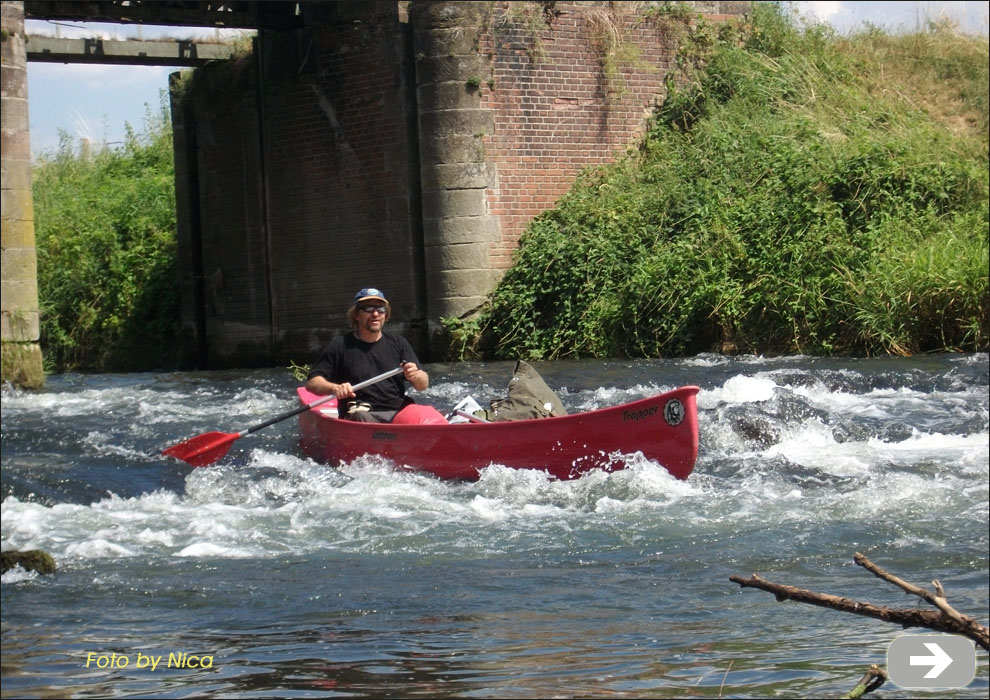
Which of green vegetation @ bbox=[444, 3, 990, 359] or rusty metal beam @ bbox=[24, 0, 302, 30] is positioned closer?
green vegetation @ bbox=[444, 3, 990, 359]

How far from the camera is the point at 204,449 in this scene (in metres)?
9.76

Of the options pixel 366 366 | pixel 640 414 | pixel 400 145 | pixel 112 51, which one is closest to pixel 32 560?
pixel 366 366

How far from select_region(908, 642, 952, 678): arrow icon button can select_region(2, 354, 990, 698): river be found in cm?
39

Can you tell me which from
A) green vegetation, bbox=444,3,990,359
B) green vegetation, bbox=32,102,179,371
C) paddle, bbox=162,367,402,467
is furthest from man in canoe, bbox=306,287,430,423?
green vegetation, bbox=32,102,179,371

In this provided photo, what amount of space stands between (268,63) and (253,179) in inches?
66.3

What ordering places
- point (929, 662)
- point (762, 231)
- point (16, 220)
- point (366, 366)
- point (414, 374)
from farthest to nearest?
1. point (762, 231)
2. point (16, 220)
3. point (366, 366)
4. point (414, 374)
5. point (929, 662)

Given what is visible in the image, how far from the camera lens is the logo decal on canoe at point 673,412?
7.95m

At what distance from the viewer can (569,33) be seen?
57.7 ft

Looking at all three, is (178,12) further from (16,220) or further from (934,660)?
(934,660)

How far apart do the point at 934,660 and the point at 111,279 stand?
20.7m

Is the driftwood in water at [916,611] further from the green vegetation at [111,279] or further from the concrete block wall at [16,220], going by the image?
the green vegetation at [111,279]

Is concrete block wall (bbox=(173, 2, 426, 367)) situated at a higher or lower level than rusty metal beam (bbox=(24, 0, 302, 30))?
lower

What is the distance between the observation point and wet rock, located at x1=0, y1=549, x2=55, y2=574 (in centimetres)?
603

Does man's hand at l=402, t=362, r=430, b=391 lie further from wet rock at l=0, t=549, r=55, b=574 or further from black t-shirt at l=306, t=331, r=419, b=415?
wet rock at l=0, t=549, r=55, b=574
